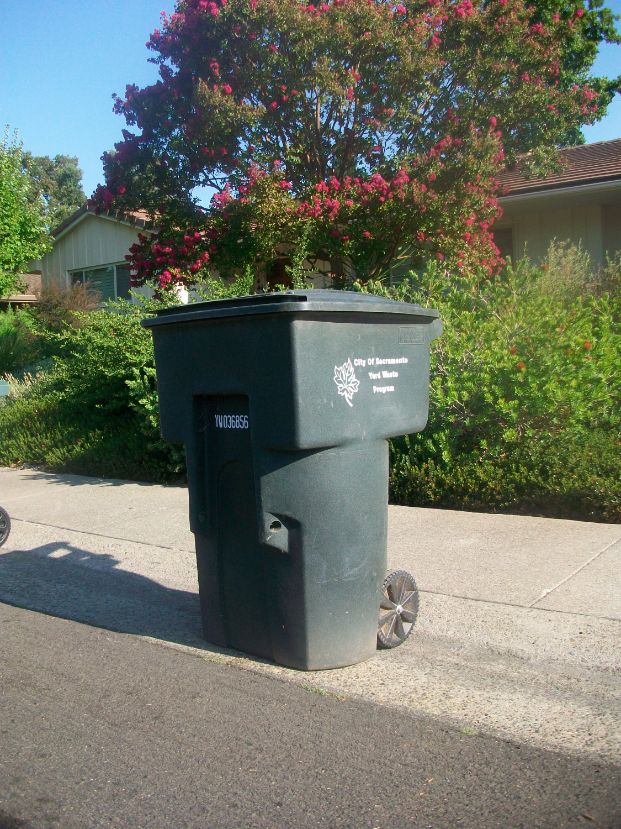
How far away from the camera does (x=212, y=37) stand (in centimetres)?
1230

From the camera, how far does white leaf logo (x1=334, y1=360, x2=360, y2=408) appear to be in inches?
170

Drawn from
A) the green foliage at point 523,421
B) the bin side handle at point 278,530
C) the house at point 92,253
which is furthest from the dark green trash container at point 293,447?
the house at point 92,253

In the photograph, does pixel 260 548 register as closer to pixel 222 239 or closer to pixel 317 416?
pixel 317 416

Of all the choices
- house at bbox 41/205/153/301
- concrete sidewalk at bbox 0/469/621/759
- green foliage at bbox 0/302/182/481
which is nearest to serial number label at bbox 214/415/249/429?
concrete sidewalk at bbox 0/469/621/759

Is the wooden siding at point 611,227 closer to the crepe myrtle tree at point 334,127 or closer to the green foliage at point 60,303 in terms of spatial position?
the crepe myrtle tree at point 334,127

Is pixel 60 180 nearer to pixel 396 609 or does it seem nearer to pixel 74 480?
pixel 74 480

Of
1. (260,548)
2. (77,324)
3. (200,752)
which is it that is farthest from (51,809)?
(77,324)

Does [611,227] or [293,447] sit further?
[611,227]

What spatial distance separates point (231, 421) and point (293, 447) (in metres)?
0.52

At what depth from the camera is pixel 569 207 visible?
53.1ft

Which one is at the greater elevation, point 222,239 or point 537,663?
point 222,239

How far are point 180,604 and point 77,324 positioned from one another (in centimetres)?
1376

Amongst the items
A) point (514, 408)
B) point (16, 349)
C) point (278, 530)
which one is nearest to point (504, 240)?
point (514, 408)

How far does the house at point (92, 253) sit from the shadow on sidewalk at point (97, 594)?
1586cm
